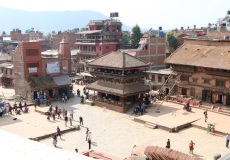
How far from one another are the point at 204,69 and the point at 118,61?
1201cm

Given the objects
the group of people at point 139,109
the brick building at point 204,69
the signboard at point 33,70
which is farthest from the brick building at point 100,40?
the group of people at point 139,109

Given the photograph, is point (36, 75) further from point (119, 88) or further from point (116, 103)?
point (119, 88)

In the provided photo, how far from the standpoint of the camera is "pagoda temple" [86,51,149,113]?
136ft

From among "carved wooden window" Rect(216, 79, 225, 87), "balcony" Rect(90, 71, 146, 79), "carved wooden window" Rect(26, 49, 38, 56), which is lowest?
"carved wooden window" Rect(216, 79, 225, 87)

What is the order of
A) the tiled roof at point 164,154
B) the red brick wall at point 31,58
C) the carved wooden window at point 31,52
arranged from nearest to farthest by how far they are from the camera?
the tiled roof at point 164,154 < the red brick wall at point 31,58 < the carved wooden window at point 31,52

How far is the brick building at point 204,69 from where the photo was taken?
40219 millimetres

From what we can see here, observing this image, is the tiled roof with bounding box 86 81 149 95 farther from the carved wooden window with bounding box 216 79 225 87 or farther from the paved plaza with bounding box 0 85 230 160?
the carved wooden window with bounding box 216 79 225 87

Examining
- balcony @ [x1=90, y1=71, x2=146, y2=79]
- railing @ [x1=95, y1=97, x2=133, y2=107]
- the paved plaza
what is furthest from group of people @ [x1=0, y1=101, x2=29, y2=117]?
balcony @ [x1=90, y1=71, x2=146, y2=79]

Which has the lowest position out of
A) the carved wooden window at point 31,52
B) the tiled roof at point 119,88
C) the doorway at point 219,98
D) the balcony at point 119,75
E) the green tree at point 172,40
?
the doorway at point 219,98

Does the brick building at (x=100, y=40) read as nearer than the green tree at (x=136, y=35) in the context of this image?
Yes

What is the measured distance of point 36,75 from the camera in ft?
160

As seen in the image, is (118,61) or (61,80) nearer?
(118,61)

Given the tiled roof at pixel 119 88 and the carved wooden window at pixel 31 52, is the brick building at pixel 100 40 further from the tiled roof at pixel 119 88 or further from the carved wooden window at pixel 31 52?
the tiled roof at pixel 119 88

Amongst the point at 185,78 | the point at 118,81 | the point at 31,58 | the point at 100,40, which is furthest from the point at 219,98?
the point at 100,40
